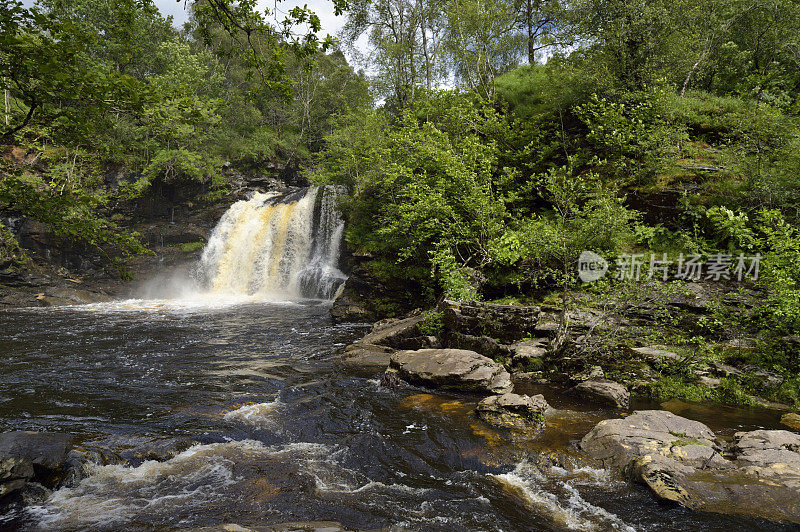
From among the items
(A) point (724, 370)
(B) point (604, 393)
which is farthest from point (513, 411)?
(A) point (724, 370)

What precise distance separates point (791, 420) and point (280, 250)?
76.3 feet

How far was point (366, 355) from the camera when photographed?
1140cm

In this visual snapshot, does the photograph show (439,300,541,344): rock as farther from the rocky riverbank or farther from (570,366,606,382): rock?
(570,366,606,382): rock

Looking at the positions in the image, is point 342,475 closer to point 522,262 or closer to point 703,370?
point 703,370

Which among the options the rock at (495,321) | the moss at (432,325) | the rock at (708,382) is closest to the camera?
the rock at (708,382)

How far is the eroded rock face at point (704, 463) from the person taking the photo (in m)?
4.50

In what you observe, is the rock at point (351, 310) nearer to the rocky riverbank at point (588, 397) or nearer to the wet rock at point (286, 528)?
the rocky riverbank at point (588, 397)

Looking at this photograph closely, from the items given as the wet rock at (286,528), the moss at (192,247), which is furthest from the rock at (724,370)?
the moss at (192,247)

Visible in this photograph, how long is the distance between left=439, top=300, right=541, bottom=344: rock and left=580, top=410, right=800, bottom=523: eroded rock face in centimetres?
427

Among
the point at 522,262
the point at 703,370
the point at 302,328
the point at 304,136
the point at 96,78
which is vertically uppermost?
the point at 304,136

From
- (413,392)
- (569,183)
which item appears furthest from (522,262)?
(413,392)

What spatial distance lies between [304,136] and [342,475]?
38401 millimetres

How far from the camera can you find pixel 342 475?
5.51m

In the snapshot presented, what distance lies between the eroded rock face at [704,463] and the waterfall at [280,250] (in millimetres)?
17737
